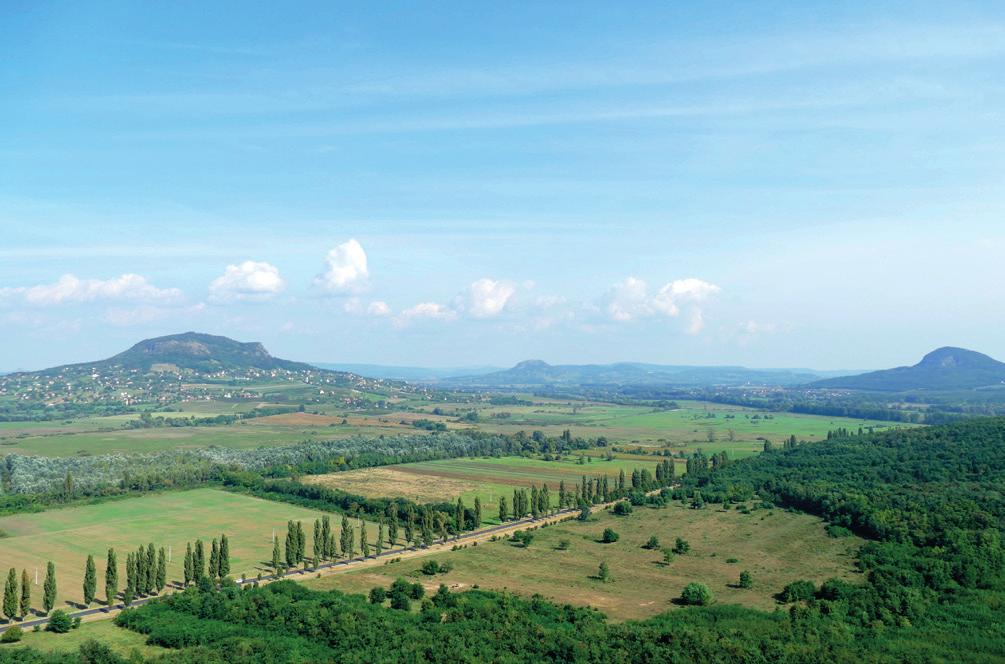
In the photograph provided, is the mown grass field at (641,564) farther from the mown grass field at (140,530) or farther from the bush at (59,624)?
the bush at (59,624)

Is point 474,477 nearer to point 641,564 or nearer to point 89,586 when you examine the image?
point 641,564

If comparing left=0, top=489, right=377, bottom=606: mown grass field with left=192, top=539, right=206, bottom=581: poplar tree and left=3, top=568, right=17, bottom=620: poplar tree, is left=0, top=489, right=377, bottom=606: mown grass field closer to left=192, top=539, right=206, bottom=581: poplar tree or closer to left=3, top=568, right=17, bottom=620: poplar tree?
left=3, top=568, right=17, bottom=620: poplar tree

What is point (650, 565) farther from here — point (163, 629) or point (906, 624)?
point (163, 629)

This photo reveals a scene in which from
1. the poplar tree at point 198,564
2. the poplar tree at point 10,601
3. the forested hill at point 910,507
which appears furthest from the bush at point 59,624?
the forested hill at point 910,507

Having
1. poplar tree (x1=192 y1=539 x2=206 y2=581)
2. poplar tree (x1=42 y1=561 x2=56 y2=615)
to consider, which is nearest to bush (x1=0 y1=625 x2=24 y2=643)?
poplar tree (x1=42 y1=561 x2=56 y2=615)

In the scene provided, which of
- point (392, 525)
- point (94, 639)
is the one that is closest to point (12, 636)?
point (94, 639)

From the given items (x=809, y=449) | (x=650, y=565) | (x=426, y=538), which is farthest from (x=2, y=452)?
(x=809, y=449)
